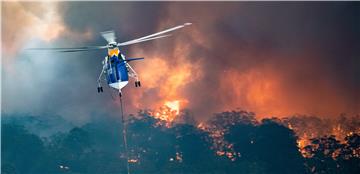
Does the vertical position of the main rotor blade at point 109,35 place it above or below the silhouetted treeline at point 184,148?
above

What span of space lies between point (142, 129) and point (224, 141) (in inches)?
446

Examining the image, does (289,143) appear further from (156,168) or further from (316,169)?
(156,168)

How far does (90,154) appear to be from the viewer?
278 ft

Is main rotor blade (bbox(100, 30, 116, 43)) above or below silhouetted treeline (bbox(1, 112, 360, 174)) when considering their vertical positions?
above

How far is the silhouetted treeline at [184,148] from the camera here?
77.6m

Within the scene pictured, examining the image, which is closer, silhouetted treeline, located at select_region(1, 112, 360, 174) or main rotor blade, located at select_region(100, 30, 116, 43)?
main rotor blade, located at select_region(100, 30, 116, 43)

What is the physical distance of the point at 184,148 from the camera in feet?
267

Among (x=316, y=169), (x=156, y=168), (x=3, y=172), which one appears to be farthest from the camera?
(x=3, y=172)

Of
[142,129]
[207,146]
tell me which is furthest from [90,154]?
[207,146]

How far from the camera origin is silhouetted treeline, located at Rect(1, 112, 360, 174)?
255 feet

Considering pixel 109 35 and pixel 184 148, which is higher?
pixel 109 35

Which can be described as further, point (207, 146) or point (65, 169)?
point (65, 169)

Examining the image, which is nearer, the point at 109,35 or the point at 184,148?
the point at 109,35

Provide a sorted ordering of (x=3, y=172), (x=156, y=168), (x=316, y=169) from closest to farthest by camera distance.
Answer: (x=316, y=169) < (x=156, y=168) < (x=3, y=172)
